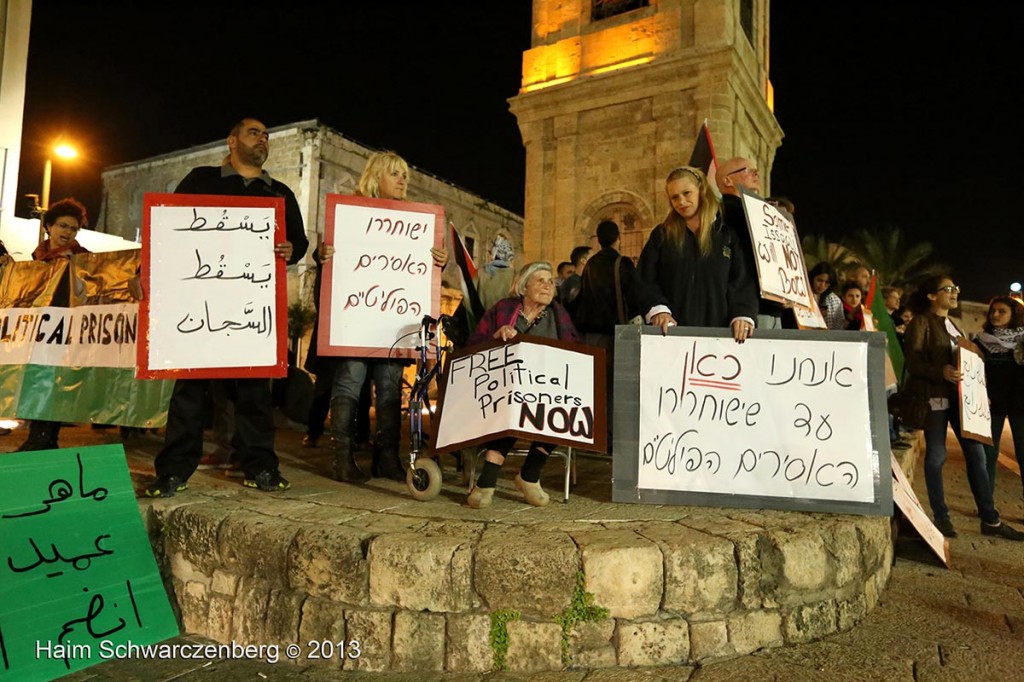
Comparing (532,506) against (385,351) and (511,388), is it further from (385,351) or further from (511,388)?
(385,351)

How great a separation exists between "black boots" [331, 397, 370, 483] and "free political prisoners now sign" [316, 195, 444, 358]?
0.36 metres

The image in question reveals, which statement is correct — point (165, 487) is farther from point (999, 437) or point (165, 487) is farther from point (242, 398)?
point (999, 437)

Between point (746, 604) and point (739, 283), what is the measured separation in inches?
74.3

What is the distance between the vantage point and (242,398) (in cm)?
356

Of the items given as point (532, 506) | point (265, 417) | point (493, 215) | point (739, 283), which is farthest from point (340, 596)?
point (493, 215)


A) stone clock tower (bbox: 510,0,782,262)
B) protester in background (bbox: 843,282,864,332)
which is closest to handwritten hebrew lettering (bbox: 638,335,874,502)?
protester in background (bbox: 843,282,864,332)

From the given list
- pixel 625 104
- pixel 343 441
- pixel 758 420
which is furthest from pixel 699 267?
pixel 625 104

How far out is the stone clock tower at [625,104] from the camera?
13.6 meters

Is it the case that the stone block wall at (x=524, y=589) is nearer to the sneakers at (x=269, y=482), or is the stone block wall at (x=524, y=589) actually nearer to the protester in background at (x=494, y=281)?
the sneakers at (x=269, y=482)

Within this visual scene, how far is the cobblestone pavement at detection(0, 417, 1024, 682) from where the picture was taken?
2.39 m

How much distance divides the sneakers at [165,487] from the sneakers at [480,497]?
1599 millimetres

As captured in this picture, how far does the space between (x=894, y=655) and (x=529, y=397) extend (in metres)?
1.92

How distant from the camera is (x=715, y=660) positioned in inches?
98.5

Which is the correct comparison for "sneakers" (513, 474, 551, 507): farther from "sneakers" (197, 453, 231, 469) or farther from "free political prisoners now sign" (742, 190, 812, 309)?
"sneakers" (197, 453, 231, 469)
